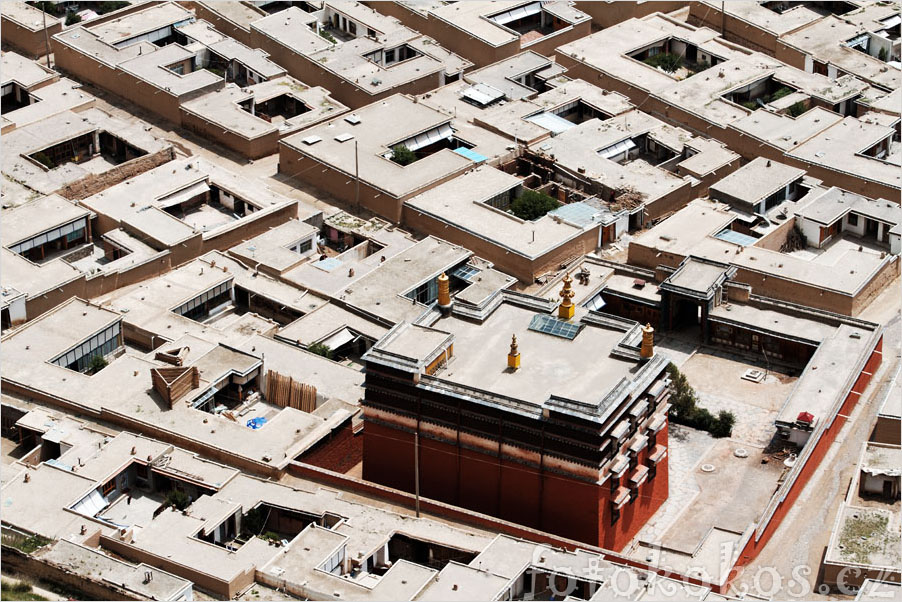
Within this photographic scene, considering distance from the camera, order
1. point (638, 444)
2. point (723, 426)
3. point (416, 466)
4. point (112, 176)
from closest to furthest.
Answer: point (638, 444), point (416, 466), point (723, 426), point (112, 176)

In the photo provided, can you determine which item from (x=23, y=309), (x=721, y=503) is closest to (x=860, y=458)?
(x=721, y=503)

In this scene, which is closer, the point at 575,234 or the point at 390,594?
the point at 390,594

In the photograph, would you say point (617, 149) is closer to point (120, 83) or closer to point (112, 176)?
point (112, 176)

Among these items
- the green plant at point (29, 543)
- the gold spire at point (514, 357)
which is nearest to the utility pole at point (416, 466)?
the gold spire at point (514, 357)

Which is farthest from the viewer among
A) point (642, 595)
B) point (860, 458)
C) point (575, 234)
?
point (575, 234)

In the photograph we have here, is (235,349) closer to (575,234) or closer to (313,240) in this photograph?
(313,240)

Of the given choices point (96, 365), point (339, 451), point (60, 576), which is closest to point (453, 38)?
point (96, 365)

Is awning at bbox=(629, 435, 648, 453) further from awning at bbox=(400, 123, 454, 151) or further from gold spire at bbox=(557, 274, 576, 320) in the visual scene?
awning at bbox=(400, 123, 454, 151)

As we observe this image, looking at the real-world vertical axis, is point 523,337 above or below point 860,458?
above
